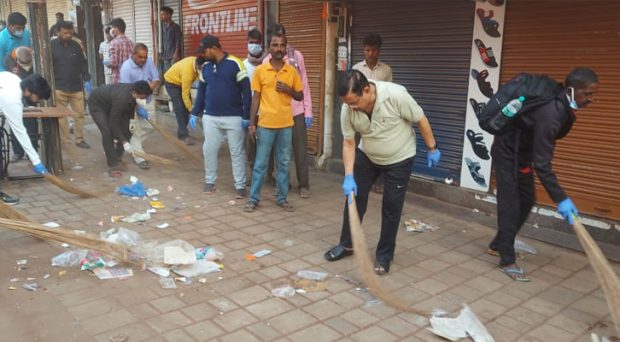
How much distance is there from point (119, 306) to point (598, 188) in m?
4.16

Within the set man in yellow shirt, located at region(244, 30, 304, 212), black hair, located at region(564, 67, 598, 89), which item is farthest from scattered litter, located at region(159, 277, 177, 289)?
black hair, located at region(564, 67, 598, 89)

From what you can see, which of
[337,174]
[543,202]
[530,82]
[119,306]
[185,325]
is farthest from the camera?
[337,174]

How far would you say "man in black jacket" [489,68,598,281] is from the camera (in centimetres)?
347

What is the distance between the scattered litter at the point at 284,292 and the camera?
3576 mm

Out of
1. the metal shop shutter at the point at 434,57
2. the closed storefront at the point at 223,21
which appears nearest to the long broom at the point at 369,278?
the metal shop shutter at the point at 434,57

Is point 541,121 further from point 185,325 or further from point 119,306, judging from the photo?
point 119,306

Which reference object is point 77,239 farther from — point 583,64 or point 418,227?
point 583,64

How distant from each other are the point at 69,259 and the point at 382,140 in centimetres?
259

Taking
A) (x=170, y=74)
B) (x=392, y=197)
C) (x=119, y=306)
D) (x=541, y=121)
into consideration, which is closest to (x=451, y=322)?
(x=392, y=197)

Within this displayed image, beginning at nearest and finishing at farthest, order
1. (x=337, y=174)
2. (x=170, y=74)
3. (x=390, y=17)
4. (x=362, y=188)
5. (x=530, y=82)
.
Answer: (x=530, y=82), (x=362, y=188), (x=390, y=17), (x=337, y=174), (x=170, y=74)

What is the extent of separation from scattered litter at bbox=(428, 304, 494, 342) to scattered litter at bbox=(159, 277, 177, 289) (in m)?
1.81

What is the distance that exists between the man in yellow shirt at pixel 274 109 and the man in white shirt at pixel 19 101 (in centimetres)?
207

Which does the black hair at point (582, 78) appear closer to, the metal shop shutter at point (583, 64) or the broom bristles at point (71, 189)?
the metal shop shutter at point (583, 64)

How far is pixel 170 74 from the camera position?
838cm
